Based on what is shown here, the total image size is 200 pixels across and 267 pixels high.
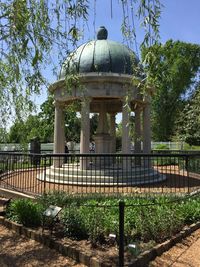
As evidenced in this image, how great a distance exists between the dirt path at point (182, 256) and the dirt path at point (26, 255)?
1.22 meters

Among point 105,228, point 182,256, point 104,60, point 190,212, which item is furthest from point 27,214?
point 104,60

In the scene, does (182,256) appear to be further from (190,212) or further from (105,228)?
(190,212)

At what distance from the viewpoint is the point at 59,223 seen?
6609 mm

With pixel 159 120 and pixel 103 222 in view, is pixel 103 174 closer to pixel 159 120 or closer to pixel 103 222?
pixel 103 222

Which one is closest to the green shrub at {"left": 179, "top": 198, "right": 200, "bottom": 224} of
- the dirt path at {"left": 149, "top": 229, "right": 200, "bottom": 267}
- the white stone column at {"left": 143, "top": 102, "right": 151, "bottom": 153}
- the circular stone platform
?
the dirt path at {"left": 149, "top": 229, "right": 200, "bottom": 267}

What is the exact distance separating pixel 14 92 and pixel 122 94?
7.70m

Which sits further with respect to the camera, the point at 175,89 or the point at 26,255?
the point at 175,89

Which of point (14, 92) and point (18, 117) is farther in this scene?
point (18, 117)

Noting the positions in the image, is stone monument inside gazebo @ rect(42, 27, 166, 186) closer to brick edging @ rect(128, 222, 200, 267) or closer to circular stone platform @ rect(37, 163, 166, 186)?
circular stone platform @ rect(37, 163, 166, 186)

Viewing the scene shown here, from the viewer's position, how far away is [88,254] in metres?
5.12

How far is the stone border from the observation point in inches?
193

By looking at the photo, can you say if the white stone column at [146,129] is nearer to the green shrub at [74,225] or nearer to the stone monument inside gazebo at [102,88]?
the stone monument inside gazebo at [102,88]

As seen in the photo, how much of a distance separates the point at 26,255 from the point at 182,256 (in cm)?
248

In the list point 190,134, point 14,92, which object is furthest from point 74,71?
point 190,134
